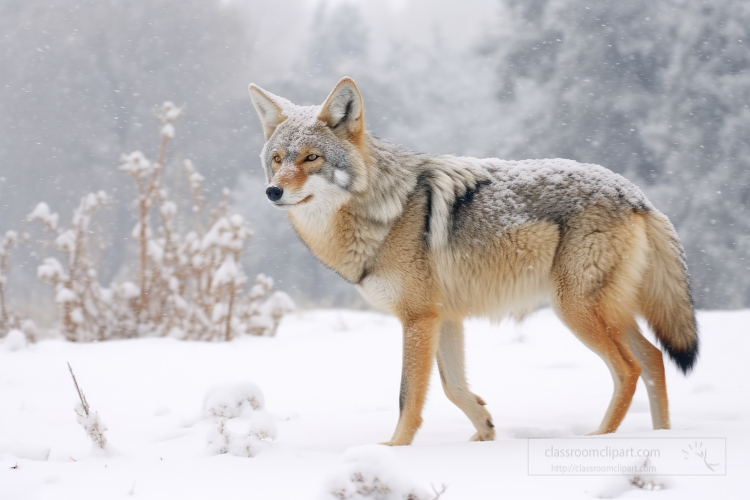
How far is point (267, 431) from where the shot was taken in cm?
252

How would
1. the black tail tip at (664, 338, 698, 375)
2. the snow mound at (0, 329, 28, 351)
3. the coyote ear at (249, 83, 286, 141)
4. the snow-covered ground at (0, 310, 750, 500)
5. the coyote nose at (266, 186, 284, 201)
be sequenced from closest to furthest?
1. the snow-covered ground at (0, 310, 750, 500)
2. the coyote nose at (266, 186, 284, 201)
3. the black tail tip at (664, 338, 698, 375)
4. the coyote ear at (249, 83, 286, 141)
5. the snow mound at (0, 329, 28, 351)

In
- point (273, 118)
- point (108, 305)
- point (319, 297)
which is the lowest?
point (319, 297)

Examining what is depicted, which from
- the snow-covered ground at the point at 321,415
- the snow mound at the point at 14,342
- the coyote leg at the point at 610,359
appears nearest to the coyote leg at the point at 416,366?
the snow-covered ground at the point at 321,415

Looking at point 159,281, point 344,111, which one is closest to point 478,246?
point 344,111

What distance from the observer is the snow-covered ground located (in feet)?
6.46

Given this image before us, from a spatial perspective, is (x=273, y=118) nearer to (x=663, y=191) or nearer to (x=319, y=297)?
(x=663, y=191)

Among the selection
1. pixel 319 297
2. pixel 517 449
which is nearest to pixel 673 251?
pixel 517 449

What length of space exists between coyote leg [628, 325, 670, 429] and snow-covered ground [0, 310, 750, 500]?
119 mm

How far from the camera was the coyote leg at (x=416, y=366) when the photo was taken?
2928mm

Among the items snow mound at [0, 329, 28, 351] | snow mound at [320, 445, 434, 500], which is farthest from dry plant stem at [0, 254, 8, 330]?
snow mound at [320, 445, 434, 500]

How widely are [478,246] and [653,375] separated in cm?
120

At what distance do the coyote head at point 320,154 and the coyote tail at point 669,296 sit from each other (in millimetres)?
1643

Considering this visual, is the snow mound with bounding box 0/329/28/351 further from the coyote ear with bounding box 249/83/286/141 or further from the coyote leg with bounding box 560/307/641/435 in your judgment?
the coyote leg with bounding box 560/307/641/435

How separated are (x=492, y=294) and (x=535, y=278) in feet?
0.81
